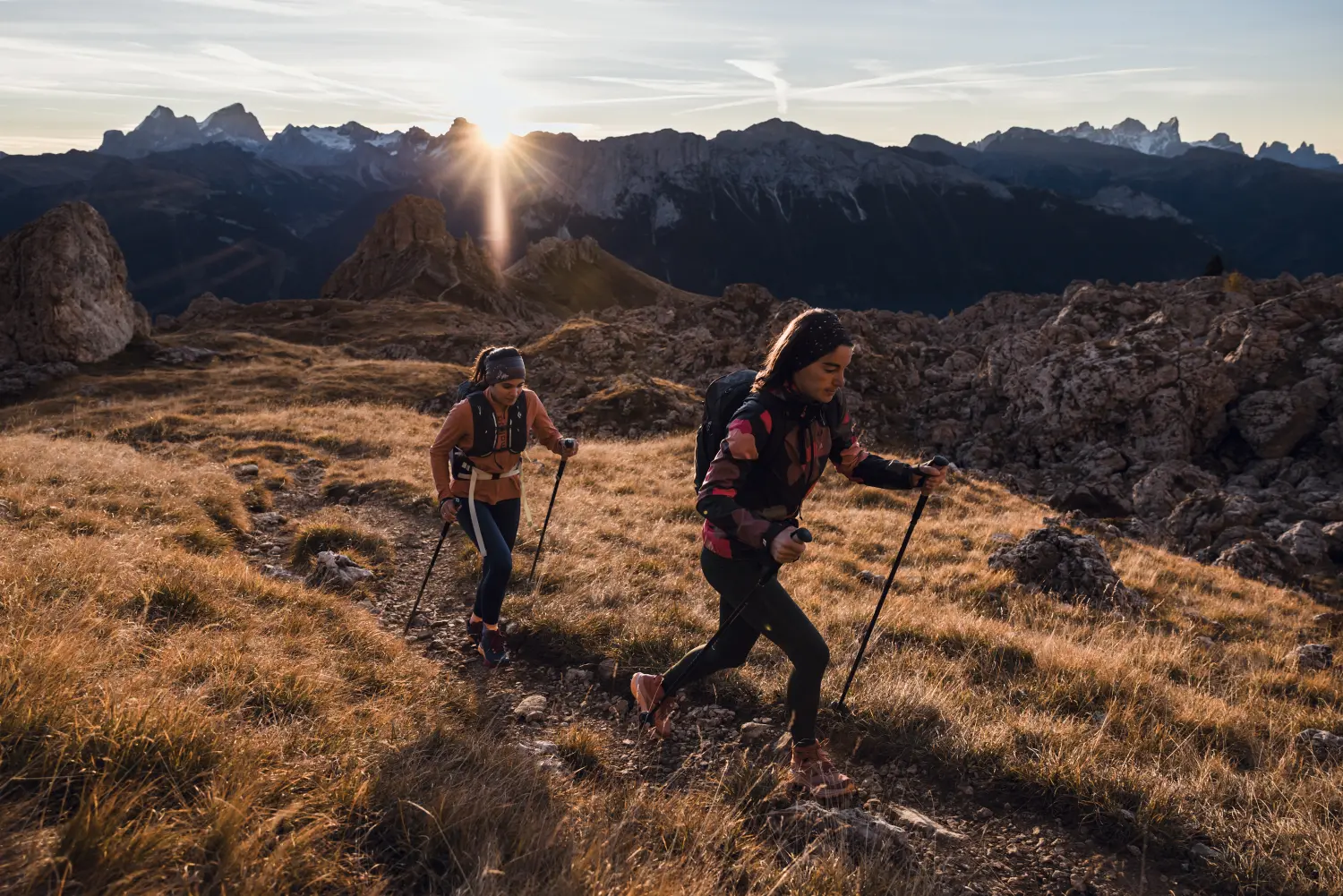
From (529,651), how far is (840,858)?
4.05 metres

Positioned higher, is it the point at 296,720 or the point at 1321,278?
the point at 1321,278

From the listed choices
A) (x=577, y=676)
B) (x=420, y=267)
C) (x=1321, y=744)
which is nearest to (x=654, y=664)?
(x=577, y=676)

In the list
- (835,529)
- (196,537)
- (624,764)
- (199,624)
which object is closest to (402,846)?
(624,764)

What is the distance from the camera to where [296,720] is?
13.7 feet

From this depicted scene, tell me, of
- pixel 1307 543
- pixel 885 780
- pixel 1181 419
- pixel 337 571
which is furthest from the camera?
pixel 1181 419

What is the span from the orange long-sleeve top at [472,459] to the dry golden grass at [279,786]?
5.60 feet

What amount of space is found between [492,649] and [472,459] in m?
1.84

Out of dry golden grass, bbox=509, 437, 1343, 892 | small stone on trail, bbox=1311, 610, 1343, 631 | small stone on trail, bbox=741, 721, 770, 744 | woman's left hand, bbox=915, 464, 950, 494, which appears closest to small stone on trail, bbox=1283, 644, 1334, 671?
dry golden grass, bbox=509, 437, 1343, 892

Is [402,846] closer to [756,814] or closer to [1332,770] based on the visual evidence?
[756,814]

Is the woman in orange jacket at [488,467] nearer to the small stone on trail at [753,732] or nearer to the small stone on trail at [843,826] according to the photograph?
the small stone on trail at [753,732]

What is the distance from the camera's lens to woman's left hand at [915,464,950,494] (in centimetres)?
457

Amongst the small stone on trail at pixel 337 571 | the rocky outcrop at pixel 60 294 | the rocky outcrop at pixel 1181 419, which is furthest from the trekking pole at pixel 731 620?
the rocky outcrop at pixel 60 294

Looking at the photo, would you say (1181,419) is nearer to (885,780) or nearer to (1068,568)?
(1068,568)

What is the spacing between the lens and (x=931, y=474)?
181 inches
